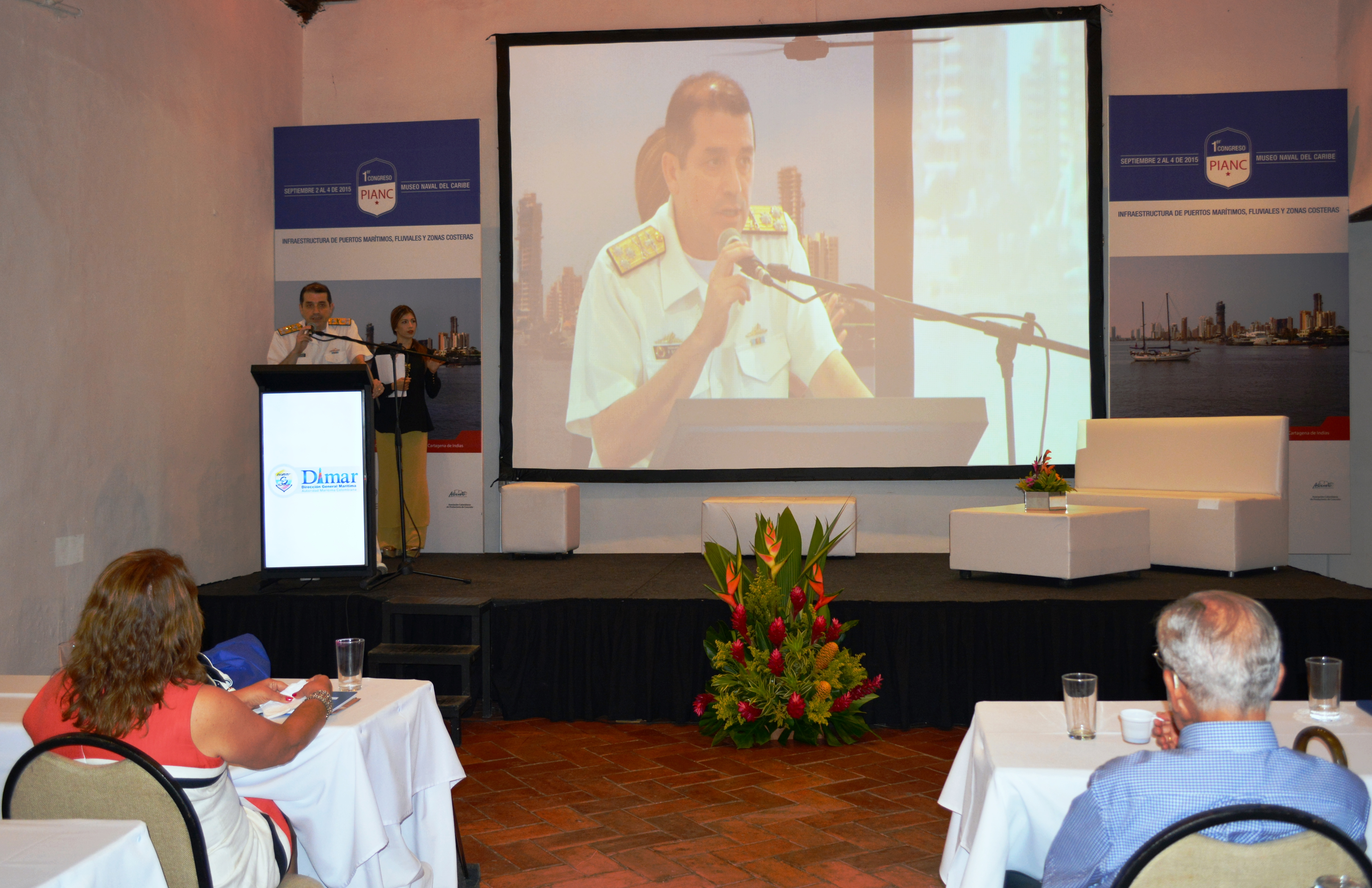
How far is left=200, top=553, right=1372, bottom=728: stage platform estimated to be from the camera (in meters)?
4.42

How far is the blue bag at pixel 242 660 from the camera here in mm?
2611

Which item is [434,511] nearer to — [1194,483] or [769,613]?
[769,613]

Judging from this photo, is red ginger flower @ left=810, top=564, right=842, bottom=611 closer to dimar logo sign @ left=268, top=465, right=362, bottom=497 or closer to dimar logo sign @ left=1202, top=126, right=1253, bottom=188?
dimar logo sign @ left=268, top=465, right=362, bottom=497

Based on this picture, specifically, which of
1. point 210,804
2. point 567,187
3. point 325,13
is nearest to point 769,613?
point 210,804

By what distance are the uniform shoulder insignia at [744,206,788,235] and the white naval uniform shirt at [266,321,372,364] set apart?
2.57 metres

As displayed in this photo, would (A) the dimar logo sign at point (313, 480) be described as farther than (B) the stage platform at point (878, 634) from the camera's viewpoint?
Yes

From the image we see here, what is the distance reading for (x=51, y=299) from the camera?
179 inches

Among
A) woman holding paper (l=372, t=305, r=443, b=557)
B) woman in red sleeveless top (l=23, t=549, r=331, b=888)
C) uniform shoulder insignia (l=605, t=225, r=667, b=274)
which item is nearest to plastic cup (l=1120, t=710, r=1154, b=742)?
woman in red sleeveless top (l=23, t=549, r=331, b=888)

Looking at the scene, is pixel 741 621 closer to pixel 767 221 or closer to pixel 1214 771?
pixel 1214 771

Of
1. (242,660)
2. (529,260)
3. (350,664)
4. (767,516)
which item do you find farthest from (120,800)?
(529,260)

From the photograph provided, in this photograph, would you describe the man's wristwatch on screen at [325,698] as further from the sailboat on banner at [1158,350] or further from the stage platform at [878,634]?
the sailboat on banner at [1158,350]

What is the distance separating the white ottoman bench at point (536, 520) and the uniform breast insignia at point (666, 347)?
109cm

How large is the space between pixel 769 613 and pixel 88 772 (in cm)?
285

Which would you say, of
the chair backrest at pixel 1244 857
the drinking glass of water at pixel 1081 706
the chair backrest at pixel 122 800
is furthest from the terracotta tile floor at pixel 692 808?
the chair backrest at pixel 1244 857
